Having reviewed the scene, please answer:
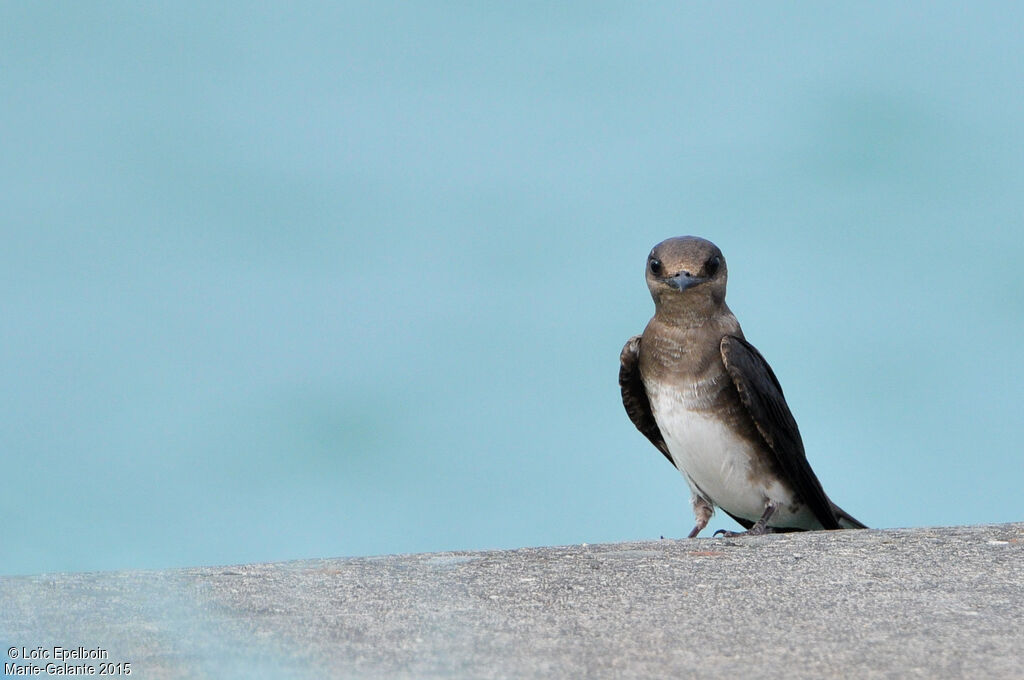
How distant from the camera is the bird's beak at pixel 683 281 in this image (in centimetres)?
756

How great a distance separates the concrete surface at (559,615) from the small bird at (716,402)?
1.80 metres

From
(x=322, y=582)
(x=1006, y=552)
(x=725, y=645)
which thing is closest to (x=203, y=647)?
(x=322, y=582)

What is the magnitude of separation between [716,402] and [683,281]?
0.74 meters

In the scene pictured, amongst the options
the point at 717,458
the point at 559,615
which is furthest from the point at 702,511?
the point at 559,615

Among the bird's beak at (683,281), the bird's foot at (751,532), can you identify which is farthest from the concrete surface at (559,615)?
the bird's beak at (683,281)

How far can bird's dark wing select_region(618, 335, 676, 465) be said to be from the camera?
7.94 meters

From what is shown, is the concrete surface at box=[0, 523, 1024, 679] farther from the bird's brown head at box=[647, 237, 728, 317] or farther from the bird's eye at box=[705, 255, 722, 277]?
the bird's eye at box=[705, 255, 722, 277]

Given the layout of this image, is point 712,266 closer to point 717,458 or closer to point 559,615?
point 717,458

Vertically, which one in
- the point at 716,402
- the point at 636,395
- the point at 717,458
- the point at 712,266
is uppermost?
the point at 712,266

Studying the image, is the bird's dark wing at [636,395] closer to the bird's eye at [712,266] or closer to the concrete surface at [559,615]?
the bird's eye at [712,266]

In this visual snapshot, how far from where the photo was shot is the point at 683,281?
7566mm

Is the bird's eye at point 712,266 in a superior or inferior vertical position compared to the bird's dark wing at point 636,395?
superior

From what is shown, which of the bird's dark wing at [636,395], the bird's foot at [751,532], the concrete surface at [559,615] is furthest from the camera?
the bird's dark wing at [636,395]

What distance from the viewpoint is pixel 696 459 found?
7551 mm
